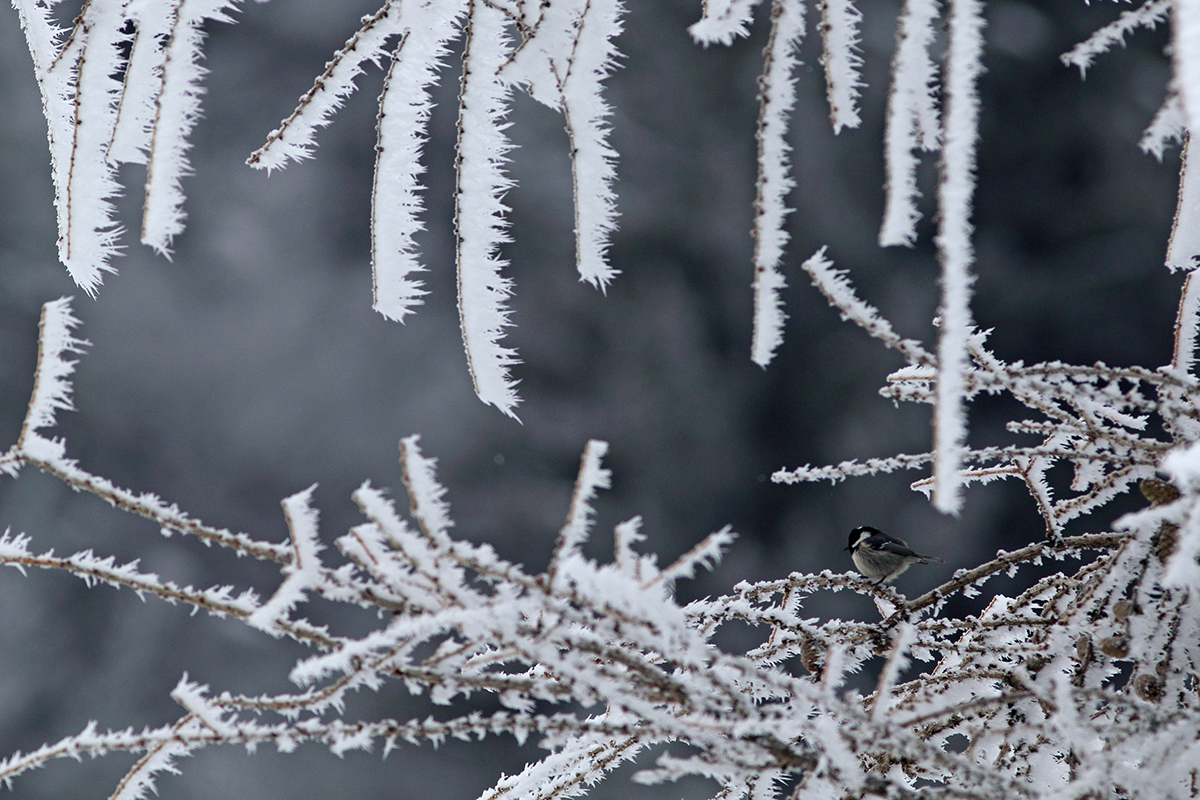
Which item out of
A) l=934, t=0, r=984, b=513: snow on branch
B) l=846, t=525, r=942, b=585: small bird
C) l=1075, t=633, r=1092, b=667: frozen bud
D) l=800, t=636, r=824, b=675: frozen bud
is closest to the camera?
l=934, t=0, r=984, b=513: snow on branch

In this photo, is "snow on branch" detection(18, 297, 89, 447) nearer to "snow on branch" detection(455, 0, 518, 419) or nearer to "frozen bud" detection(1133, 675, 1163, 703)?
"snow on branch" detection(455, 0, 518, 419)

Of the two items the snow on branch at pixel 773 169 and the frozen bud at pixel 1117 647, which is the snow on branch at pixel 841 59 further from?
the frozen bud at pixel 1117 647

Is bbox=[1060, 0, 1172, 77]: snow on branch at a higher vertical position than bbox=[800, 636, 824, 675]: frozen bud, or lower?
higher

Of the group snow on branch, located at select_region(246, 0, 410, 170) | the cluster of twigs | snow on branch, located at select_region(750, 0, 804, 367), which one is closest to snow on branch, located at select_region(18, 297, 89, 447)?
the cluster of twigs

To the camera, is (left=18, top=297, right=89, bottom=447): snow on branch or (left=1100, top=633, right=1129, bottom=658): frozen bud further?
(left=1100, top=633, right=1129, bottom=658): frozen bud

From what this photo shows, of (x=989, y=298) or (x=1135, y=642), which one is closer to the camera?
(x=1135, y=642)

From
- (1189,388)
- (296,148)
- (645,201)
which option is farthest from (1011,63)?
(296,148)

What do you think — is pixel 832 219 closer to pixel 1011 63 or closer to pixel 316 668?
pixel 1011 63

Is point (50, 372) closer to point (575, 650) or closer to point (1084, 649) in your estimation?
point (575, 650)

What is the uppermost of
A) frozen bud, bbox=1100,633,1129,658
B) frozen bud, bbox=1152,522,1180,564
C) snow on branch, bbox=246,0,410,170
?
snow on branch, bbox=246,0,410,170
